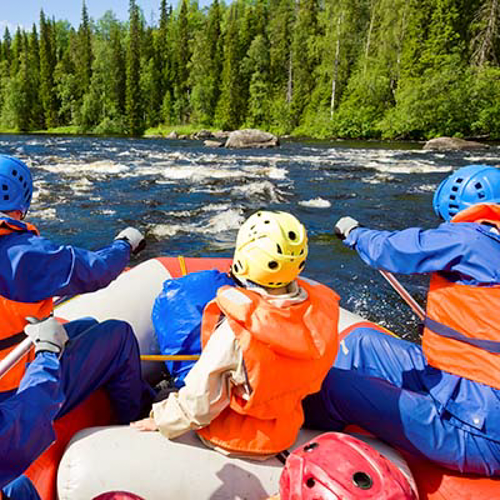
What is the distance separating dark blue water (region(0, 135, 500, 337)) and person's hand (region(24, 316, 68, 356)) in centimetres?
354

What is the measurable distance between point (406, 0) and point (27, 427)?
39246mm

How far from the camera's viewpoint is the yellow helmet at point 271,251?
1.64 m

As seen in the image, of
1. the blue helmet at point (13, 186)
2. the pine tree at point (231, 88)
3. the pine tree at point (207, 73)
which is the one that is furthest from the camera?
the pine tree at point (207, 73)

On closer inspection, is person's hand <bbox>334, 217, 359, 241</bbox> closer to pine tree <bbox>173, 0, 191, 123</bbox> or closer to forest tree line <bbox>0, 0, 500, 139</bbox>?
forest tree line <bbox>0, 0, 500, 139</bbox>

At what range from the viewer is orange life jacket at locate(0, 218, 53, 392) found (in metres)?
1.83

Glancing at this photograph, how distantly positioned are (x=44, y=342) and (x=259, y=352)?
2.47 ft

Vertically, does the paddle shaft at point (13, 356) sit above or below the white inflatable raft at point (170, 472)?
above

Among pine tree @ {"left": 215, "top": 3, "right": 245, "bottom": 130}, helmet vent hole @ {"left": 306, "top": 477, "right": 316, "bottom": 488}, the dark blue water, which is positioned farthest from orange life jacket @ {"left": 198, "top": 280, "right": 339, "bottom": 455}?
pine tree @ {"left": 215, "top": 3, "right": 245, "bottom": 130}

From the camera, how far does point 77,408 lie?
215cm

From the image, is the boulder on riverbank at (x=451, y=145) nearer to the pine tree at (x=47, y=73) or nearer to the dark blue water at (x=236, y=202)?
the dark blue water at (x=236, y=202)

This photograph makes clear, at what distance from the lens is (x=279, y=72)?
1801 inches

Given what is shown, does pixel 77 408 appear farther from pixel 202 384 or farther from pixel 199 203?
pixel 199 203

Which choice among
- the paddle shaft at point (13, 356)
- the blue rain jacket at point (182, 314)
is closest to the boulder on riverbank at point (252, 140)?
the blue rain jacket at point (182, 314)

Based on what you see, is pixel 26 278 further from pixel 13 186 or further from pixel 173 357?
pixel 173 357
